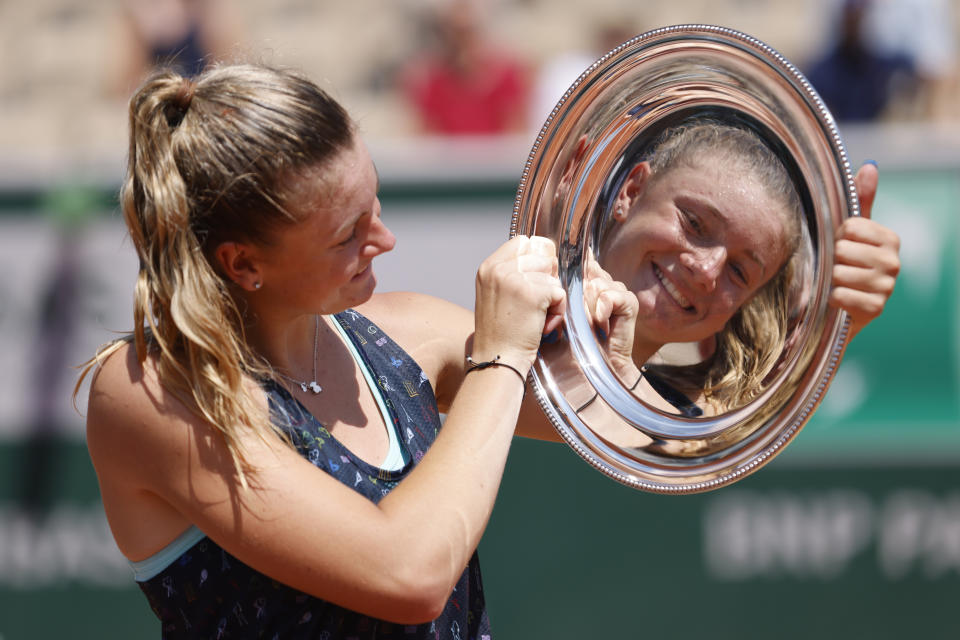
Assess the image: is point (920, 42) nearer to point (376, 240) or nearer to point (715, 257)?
point (715, 257)

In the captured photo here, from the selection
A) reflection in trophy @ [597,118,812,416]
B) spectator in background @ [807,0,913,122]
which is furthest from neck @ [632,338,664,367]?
spectator in background @ [807,0,913,122]

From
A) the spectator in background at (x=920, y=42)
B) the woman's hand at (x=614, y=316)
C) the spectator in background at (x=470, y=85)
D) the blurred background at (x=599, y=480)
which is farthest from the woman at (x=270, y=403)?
the spectator in background at (x=920, y=42)

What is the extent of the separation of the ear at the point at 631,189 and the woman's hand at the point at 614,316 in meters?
0.09

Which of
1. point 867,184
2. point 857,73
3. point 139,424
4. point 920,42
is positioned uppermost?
point 920,42

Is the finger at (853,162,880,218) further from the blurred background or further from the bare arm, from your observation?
the blurred background

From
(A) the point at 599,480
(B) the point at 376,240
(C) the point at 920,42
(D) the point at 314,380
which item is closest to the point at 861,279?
(B) the point at 376,240

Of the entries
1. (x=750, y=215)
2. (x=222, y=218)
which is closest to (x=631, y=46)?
(x=750, y=215)

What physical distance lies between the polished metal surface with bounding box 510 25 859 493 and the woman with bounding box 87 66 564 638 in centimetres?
25

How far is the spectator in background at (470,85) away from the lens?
4.40 metres

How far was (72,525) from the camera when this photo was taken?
3.64 meters

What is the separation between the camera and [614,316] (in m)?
1.72

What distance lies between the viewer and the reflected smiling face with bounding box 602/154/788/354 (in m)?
1.58

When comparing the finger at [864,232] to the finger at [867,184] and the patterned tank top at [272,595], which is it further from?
the patterned tank top at [272,595]

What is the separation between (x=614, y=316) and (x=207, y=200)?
68 centimetres
